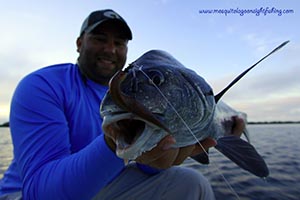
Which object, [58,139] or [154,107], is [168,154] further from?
[58,139]

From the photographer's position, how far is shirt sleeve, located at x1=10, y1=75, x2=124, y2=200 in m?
1.80

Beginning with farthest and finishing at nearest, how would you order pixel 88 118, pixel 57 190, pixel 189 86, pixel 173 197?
pixel 173 197
pixel 88 118
pixel 57 190
pixel 189 86

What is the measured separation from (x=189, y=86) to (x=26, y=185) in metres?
1.28

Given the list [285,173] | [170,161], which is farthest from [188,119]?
[285,173]

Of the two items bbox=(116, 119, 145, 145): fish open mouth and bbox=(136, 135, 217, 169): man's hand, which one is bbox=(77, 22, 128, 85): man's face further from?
bbox=(116, 119, 145, 145): fish open mouth

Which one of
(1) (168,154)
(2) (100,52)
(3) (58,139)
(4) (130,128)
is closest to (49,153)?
(3) (58,139)

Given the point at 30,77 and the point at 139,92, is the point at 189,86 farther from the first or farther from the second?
the point at 30,77

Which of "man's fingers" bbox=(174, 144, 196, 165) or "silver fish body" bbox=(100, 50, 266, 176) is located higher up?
"silver fish body" bbox=(100, 50, 266, 176)

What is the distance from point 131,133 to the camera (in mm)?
1399

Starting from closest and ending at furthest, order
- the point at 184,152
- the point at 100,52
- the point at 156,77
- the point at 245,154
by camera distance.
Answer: the point at 156,77 < the point at 184,152 < the point at 245,154 < the point at 100,52

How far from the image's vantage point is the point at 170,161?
1987 millimetres

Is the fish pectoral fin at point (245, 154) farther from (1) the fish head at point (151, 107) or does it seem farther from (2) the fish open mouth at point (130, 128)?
(2) the fish open mouth at point (130, 128)

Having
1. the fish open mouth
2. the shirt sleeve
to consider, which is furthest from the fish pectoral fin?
the fish open mouth

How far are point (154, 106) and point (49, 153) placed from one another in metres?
1.03
